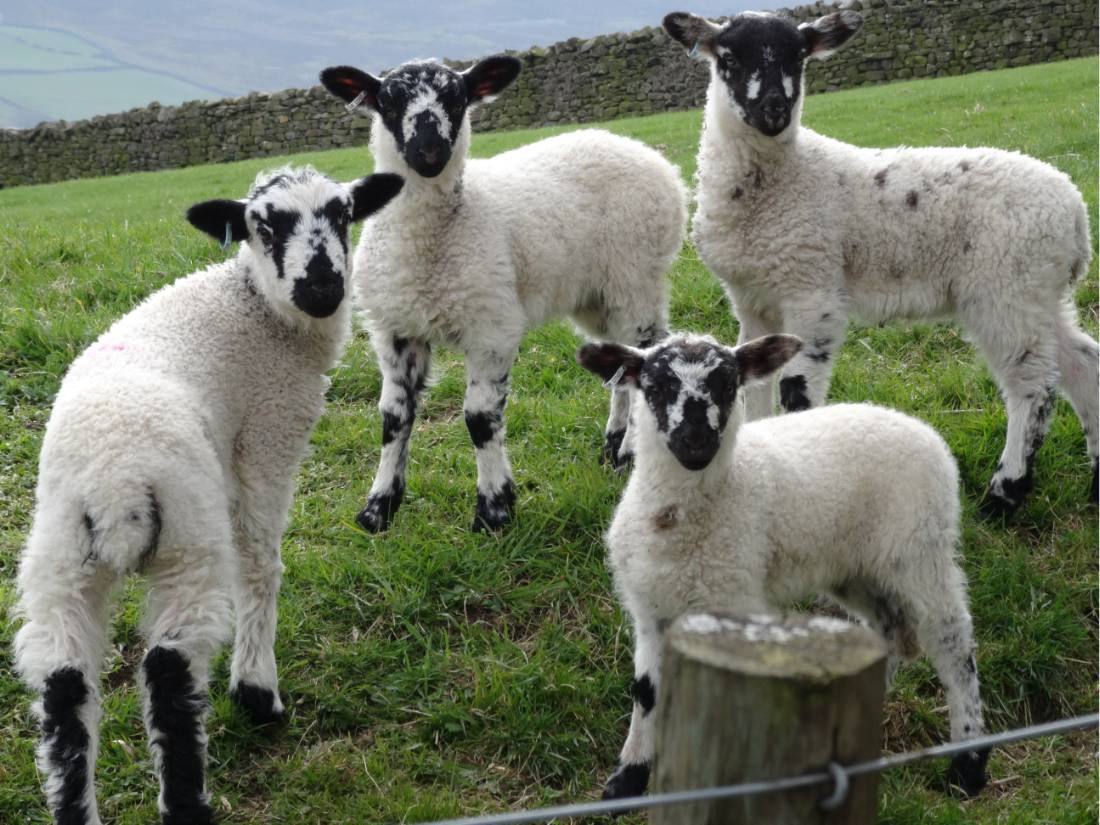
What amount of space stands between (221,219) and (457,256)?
1.20 metres

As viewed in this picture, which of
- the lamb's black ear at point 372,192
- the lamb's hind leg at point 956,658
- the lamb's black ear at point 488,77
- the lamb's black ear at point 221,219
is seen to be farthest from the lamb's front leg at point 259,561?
the lamb's hind leg at point 956,658

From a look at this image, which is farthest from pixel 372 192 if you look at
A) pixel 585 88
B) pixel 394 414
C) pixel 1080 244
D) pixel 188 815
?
pixel 585 88

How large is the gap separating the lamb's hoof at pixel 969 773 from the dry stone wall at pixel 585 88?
19.8 m

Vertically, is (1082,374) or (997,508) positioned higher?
(1082,374)

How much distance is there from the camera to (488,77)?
5289 mm

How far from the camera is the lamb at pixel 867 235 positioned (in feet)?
16.3

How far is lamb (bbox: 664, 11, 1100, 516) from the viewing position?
16.3ft

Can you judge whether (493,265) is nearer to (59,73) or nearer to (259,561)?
(259,561)

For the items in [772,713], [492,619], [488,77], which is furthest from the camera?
[488,77]

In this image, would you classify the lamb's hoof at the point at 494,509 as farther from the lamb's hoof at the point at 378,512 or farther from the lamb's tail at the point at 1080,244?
the lamb's tail at the point at 1080,244

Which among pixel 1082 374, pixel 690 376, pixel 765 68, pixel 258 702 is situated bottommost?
pixel 258 702

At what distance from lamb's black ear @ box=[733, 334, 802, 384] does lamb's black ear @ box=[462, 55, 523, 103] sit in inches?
88.8

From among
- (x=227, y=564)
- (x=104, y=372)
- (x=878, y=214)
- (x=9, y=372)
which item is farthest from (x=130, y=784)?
(x=878, y=214)

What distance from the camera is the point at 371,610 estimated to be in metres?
4.50
